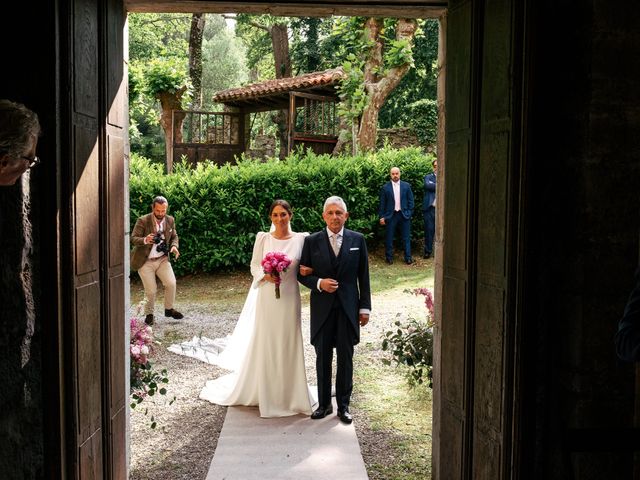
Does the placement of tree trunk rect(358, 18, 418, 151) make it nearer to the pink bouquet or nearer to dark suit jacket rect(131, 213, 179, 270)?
dark suit jacket rect(131, 213, 179, 270)

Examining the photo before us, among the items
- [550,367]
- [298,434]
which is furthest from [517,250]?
[298,434]

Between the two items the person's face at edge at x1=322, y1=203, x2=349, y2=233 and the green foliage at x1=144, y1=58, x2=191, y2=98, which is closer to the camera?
the person's face at edge at x1=322, y1=203, x2=349, y2=233

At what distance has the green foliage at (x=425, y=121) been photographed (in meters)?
20.1

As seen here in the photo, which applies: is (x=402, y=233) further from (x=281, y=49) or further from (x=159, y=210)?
(x=281, y=49)

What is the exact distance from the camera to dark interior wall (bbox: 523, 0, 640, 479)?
3.04 metres

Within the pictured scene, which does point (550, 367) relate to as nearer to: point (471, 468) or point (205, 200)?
point (471, 468)

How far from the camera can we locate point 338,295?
233 inches

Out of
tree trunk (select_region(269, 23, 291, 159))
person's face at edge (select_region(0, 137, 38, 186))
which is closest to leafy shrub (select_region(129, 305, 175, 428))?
person's face at edge (select_region(0, 137, 38, 186))

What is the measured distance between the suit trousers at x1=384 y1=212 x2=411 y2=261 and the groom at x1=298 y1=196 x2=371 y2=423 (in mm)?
7785

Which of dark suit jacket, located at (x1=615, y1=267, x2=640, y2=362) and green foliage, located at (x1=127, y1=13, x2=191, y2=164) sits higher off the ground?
green foliage, located at (x1=127, y1=13, x2=191, y2=164)

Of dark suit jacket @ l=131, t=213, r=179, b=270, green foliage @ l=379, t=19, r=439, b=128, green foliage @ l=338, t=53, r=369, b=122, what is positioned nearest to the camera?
dark suit jacket @ l=131, t=213, r=179, b=270

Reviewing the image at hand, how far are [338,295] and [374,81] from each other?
1111cm

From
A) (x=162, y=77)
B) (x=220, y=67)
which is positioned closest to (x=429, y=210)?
(x=162, y=77)

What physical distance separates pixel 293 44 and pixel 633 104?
78.8 feet
